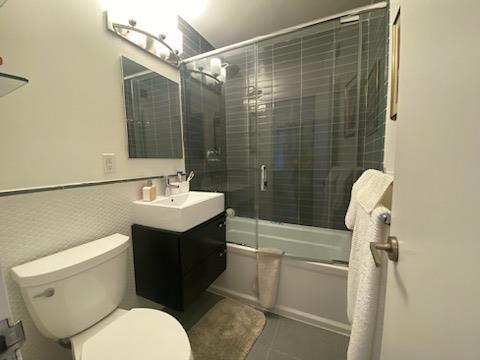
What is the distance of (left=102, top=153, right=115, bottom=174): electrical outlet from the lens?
4.04ft

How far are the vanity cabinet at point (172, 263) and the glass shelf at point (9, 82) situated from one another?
0.90 m

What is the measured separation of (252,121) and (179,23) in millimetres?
1093

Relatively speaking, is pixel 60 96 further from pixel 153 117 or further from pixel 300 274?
pixel 300 274

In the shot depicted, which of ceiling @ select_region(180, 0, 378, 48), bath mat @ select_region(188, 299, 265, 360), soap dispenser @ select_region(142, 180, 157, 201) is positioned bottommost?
bath mat @ select_region(188, 299, 265, 360)

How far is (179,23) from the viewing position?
6.09 ft

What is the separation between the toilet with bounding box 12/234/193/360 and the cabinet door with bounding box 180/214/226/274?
1.07 feet

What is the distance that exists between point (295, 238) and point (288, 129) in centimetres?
110

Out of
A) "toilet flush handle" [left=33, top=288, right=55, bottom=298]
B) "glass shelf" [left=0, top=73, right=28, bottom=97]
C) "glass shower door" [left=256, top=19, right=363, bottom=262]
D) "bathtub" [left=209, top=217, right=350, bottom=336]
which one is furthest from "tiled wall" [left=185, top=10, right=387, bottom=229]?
"toilet flush handle" [left=33, top=288, right=55, bottom=298]

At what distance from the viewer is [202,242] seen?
143cm

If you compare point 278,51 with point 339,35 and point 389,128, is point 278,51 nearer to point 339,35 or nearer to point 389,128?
point 339,35

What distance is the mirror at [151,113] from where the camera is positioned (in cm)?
139

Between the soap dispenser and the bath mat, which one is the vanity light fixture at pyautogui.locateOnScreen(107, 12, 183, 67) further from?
the bath mat

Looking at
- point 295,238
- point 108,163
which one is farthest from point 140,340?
point 295,238

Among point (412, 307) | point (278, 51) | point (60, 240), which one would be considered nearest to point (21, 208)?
point (60, 240)
